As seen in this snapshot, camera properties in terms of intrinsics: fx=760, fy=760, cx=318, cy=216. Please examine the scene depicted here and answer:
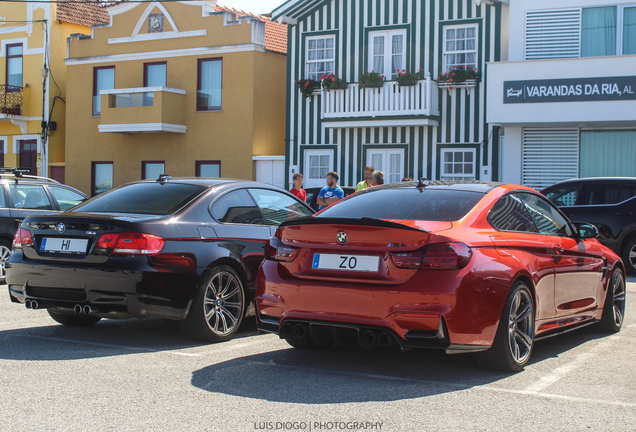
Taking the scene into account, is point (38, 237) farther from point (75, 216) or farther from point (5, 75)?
point (5, 75)

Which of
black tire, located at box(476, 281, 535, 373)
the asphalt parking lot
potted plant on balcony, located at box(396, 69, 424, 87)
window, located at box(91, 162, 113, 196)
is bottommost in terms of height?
the asphalt parking lot

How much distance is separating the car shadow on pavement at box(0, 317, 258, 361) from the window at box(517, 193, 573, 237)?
9.16 feet

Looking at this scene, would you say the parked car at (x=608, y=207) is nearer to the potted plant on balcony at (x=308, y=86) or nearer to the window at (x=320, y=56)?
the potted plant on balcony at (x=308, y=86)

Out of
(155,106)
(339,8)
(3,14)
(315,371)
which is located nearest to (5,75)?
(3,14)

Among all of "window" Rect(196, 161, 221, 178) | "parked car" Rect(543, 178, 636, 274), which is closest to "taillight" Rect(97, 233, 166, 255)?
"parked car" Rect(543, 178, 636, 274)

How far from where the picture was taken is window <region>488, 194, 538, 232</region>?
5.65 meters

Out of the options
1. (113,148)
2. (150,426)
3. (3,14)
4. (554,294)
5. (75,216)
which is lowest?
(150,426)

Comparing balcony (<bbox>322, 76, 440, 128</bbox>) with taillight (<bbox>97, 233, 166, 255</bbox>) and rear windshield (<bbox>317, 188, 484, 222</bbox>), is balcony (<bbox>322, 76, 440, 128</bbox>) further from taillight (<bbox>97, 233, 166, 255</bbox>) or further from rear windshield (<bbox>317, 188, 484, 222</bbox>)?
taillight (<bbox>97, 233, 166, 255</bbox>)

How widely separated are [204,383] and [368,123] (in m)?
17.7

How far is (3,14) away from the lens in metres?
30.8

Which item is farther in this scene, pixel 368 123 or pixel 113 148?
pixel 113 148

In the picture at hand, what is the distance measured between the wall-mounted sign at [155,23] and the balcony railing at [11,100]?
6.78 meters

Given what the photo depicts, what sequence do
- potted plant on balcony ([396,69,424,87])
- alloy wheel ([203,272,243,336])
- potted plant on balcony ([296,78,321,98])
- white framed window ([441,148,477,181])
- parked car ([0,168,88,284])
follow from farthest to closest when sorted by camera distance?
1. potted plant on balcony ([296,78,321,98])
2. white framed window ([441,148,477,181])
3. potted plant on balcony ([396,69,424,87])
4. parked car ([0,168,88,284])
5. alloy wheel ([203,272,243,336])

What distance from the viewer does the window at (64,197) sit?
11.1 metres
